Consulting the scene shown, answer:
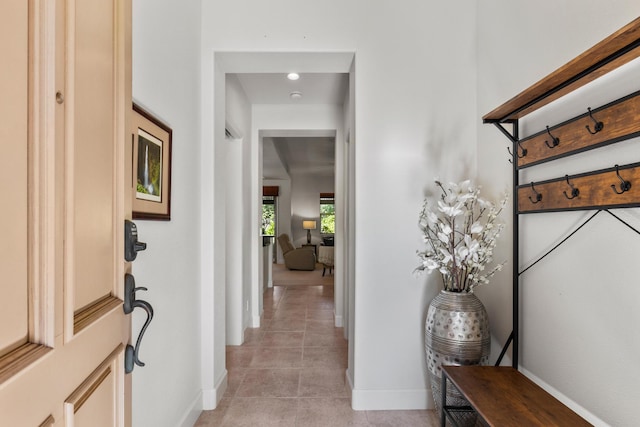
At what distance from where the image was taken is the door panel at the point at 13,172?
51cm

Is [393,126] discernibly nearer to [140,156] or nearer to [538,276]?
[538,276]

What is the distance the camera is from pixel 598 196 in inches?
47.1

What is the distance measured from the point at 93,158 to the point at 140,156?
0.78 m

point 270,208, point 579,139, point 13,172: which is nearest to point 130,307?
point 13,172

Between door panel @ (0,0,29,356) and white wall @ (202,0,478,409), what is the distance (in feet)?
5.99

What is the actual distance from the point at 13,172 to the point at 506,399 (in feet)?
5.36

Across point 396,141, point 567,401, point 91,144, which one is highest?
point 396,141

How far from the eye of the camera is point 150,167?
1.56 meters

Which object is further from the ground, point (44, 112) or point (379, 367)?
point (44, 112)

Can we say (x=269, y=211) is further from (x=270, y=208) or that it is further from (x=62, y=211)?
(x=62, y=211)

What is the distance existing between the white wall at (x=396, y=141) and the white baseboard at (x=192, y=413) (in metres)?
1.01

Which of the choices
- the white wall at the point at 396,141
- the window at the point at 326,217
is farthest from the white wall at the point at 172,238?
the window at the point at 326,217

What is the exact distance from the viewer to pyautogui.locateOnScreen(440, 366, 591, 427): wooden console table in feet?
3.89

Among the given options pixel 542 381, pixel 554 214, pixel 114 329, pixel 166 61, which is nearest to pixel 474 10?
pixel 554 214
